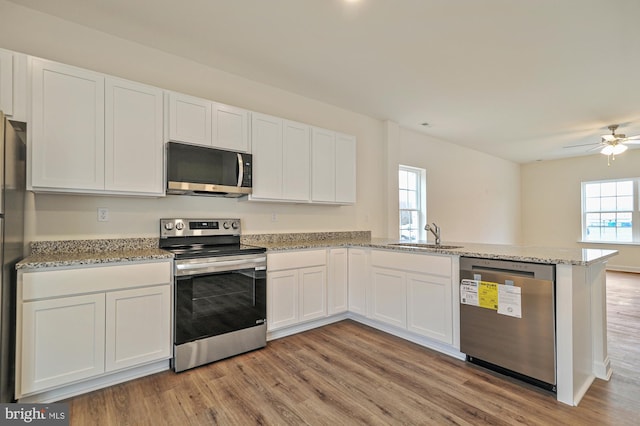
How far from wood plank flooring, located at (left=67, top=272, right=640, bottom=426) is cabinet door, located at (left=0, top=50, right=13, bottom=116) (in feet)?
6.23

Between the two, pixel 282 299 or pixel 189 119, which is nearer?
pixel 189 119

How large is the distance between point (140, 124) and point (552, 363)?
338cm

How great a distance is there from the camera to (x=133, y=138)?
2408 mm

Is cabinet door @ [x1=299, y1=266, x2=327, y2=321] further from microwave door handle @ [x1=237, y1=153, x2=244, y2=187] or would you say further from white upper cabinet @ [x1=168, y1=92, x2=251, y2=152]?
white upper cabinet @ [x1=168, y1=92, x2=251, y2=152]

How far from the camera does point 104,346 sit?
2039 mm

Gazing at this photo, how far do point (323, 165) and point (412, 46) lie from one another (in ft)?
4.97

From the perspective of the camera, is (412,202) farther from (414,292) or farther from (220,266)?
(220,266)

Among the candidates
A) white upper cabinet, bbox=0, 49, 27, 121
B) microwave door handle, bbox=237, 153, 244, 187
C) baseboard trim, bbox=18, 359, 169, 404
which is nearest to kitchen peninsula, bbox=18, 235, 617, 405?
microwave door handle, bbox=237, 153, 244, 187

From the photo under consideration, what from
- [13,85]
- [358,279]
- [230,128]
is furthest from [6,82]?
[358,279]

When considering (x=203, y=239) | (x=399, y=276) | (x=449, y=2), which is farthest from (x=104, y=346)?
(x=449, y=2)

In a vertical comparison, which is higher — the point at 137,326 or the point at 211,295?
the point at 211,295

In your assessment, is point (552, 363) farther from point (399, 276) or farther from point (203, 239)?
point (203, 239)

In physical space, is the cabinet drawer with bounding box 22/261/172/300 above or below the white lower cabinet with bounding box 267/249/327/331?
above

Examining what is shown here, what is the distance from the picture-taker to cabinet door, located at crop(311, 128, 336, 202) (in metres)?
3.58
